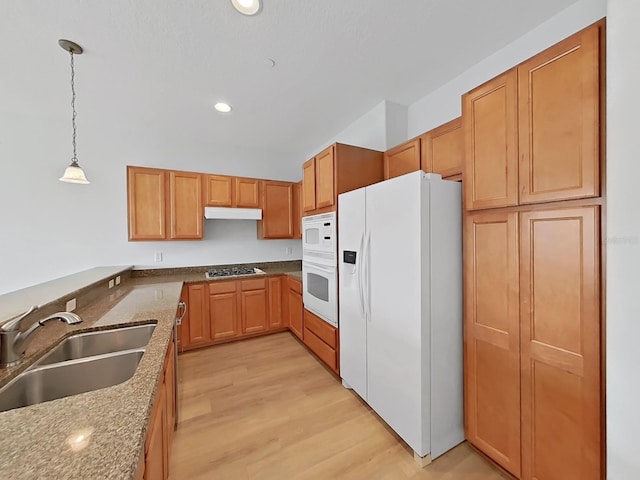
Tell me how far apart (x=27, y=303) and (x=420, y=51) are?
2973 millimetres

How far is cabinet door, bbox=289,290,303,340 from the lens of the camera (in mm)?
3138

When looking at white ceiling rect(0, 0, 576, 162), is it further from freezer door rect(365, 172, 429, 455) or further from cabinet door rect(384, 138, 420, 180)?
freezer door rect(365, 172, 429, 455)

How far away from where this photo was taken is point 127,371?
1.28 meters

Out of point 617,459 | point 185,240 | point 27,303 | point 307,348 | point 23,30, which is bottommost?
point 307,348

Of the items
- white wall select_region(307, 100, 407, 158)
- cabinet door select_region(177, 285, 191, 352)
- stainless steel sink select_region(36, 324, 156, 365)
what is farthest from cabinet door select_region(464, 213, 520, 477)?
cabinet door select_region(177, 285, 191, 352)

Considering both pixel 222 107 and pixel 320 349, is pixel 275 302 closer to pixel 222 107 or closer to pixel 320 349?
pixel 320 349

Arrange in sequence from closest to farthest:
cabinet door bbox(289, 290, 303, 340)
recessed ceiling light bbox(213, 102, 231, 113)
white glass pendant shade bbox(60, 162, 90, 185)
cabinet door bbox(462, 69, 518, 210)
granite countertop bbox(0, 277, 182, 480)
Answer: granite countertop bbox(0, 277, 182, 480) < cabinet door bbox(462, 69, 518, 210) < white glass pendant shade bbox(60, 162, 90, 185) < recessed ceiling light bbox(213, 102, 231, 113) < cabinet door bbox(289, 290, 303, 340)

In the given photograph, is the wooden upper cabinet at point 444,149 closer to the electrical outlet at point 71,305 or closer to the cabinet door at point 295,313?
the cabinet door at point 295,313

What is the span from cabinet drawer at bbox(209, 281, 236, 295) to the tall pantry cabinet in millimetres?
2640

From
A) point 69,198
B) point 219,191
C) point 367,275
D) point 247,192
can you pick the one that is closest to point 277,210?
point 247,192

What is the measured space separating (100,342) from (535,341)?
92.7 inches

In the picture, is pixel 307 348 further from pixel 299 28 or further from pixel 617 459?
pixel 299 28

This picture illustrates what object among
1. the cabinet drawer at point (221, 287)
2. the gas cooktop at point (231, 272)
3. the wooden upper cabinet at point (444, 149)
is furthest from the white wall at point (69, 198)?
the wooden upper cabinet at point (444, 149)

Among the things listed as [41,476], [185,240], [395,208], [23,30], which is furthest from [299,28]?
[185,240]
